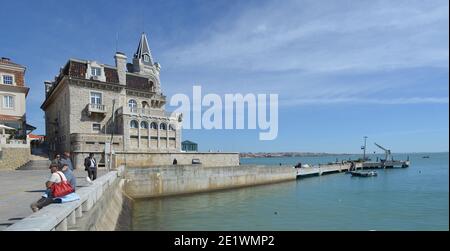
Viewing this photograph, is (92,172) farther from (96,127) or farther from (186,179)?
(96,127)

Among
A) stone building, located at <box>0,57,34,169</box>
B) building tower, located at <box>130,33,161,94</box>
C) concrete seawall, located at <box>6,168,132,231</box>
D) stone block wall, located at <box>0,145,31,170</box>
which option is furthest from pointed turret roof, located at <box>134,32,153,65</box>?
concrete seawall, located at <box>6,168,132,231</box>

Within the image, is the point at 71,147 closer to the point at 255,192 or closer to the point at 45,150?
the point at 45,150

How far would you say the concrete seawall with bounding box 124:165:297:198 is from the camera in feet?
88.0

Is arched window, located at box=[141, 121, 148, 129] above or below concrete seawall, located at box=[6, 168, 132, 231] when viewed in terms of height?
above

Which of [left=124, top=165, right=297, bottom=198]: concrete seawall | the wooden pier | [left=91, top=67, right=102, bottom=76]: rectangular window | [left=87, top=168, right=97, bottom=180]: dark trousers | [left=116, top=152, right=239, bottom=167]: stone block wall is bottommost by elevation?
the wooden pier

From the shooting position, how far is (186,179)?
1214 inches

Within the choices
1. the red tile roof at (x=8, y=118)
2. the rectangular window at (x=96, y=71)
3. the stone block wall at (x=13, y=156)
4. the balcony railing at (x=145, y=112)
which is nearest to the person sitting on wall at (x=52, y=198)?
the stone block wall at (x=13, y=156)

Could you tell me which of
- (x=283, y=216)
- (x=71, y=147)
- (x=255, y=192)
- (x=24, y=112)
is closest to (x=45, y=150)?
(x=24, y=112)

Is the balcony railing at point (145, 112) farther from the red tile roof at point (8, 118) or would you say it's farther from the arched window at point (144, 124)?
the red tile roof at point (8, 118)

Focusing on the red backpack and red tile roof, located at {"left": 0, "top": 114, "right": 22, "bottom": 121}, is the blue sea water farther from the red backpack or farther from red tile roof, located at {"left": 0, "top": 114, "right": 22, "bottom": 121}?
red tile roof, located at {"left": 0, "top": 114, "right": 22, "bottom": 121}

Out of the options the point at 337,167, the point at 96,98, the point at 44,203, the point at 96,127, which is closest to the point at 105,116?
the point at 96,127

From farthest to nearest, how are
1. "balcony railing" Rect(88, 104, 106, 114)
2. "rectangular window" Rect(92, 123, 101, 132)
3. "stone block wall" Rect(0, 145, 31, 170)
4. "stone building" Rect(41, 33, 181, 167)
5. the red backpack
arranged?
1. "rectangular window" Rect(92, 123, 101, 132)
2. "balcony railing" Rect(88, 104, 106, 114)
3. "stone building" Rect(41, 33, 181, 167)
4. "stone block wall" Rect(0, 145, 31, 170)
5. the red backpack

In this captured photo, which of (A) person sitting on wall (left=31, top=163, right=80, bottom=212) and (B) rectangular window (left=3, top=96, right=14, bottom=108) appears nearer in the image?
(A) person sitting on wall (left=31, top=163, right=80, bottom=212)

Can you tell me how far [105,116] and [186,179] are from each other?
51.8 feet
